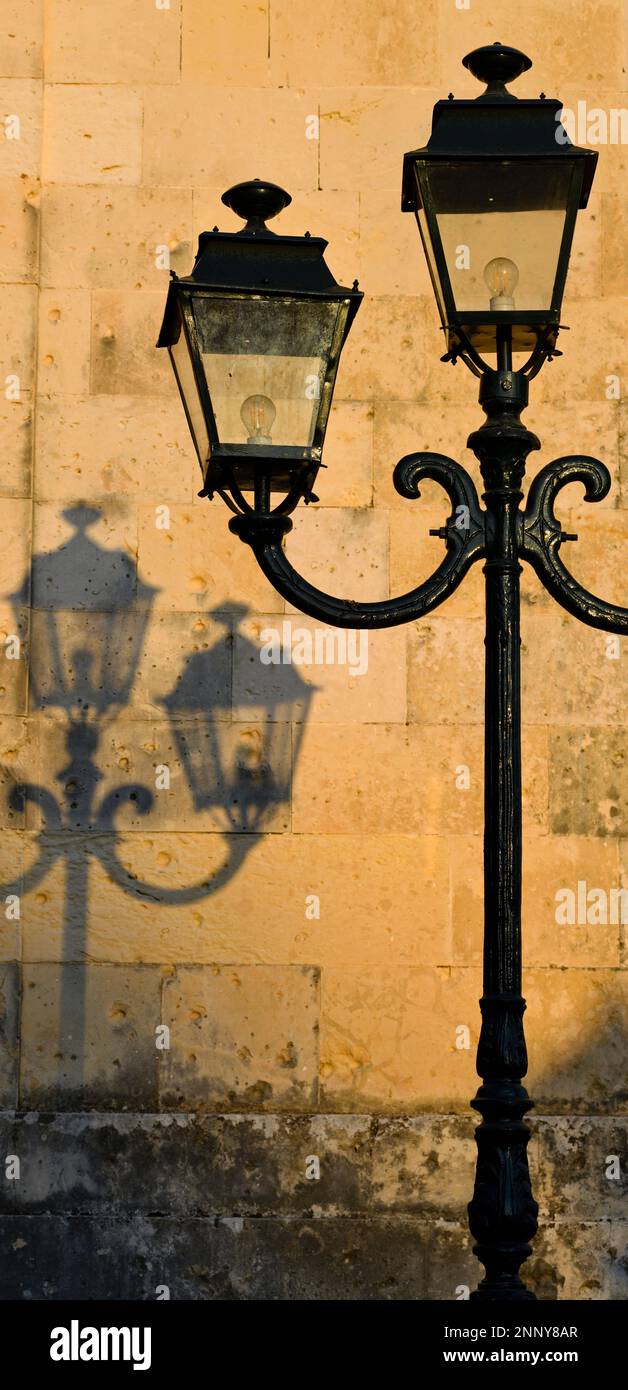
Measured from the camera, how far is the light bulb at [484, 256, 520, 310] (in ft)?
17.9

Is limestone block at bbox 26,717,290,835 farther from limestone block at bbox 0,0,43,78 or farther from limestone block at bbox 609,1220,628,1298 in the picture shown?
limestone block at bbox 0,0,43,78

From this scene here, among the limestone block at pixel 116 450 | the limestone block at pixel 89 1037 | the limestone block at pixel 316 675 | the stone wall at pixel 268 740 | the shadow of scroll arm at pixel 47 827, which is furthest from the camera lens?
the limestone block at pixel 116 450

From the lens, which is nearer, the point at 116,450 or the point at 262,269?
the point at 262,269

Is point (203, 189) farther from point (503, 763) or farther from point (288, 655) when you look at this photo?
point (503, 763)

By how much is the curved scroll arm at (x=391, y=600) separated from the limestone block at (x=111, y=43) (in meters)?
4.31

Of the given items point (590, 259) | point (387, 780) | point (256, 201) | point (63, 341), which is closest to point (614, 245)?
point (590, 259)

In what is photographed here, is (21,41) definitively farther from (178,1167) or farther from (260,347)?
(178,1167)

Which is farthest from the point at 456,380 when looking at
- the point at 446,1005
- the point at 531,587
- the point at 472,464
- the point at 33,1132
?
the point at 33,1132

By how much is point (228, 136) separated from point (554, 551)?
4329 millimetres

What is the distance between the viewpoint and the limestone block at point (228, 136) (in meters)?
9.10

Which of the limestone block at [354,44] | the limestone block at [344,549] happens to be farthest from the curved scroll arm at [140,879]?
the limestone block at [354,44]

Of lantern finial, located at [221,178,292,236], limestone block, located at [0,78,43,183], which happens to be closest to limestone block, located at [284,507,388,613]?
limestone block, located at [0,78,43,183]

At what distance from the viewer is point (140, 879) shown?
28.1ft

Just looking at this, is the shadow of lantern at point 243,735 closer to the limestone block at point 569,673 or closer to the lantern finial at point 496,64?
the limestone block at point 569,673
